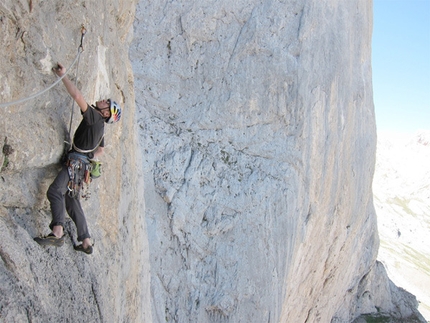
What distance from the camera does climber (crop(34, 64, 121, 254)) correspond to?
4785 mm

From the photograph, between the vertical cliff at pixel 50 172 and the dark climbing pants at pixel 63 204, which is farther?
the dark climbing pants at pixel 63 204

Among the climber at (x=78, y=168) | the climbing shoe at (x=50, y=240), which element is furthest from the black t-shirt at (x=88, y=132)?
the climbing shoe at (x=50, y=240)

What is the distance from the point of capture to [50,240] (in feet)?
15.1

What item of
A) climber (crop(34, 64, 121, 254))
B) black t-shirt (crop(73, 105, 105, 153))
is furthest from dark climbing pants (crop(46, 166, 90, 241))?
black t-shirt (crop(73, 105, 105, 153))

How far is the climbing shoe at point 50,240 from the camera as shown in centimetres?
453

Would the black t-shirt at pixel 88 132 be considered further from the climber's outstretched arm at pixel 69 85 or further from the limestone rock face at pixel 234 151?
the limestone rock face at pixel 234 151

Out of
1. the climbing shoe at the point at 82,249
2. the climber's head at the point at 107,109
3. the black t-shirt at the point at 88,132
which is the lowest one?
the climbing shoe at the point at 82,249

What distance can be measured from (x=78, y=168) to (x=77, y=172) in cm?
6

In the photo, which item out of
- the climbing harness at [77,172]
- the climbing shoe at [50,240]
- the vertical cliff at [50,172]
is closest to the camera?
the vertical cliff at [50,172]

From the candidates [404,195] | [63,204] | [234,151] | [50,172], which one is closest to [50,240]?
[63,204]

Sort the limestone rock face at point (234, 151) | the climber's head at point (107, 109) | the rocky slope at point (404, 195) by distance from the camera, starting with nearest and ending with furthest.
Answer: the climber's head at point (107, 109) → the limestone rock face at point (234, 151) → the rocky slope at point (404, 195)

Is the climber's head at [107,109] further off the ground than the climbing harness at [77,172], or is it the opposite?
the climber's head at [107,109]

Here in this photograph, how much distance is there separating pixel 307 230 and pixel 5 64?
46.0 ft

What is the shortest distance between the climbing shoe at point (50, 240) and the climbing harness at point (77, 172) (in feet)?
2.10
